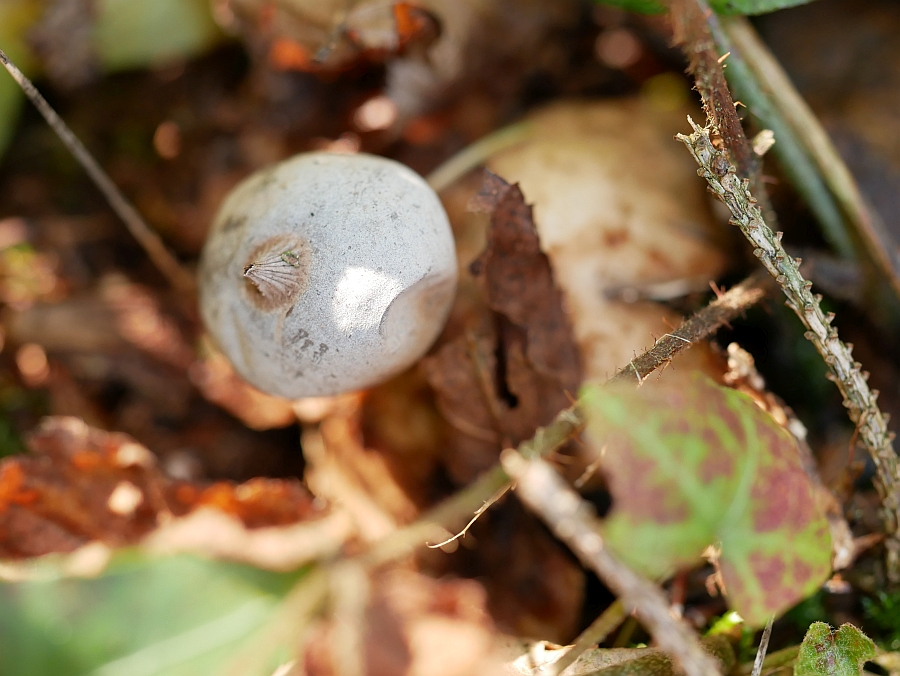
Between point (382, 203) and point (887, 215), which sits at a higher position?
point (382, 203)

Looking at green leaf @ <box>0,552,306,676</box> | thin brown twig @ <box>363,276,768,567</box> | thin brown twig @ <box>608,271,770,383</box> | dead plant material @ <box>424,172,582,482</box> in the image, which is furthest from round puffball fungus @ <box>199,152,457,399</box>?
green leaf @ <box>0,552,306,676</box>

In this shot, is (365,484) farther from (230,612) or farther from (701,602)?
(701,602)

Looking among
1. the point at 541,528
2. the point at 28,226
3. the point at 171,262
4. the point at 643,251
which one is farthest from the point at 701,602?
the point at 28,226

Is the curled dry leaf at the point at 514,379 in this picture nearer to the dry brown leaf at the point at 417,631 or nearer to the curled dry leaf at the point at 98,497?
the dry brown leaf at the point at 417,631

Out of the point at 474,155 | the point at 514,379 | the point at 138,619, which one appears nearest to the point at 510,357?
the point at 514,379

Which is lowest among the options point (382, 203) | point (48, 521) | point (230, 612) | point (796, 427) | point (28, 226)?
point (796, 427)

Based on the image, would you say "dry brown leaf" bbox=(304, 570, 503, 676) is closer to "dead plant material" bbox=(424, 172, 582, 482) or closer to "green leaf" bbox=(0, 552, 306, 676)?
"green leaf" bbox=(0, 552, 306, 676)

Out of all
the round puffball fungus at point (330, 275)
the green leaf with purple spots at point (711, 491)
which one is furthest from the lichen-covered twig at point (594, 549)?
the round puffball fungus at point (330, 275)
